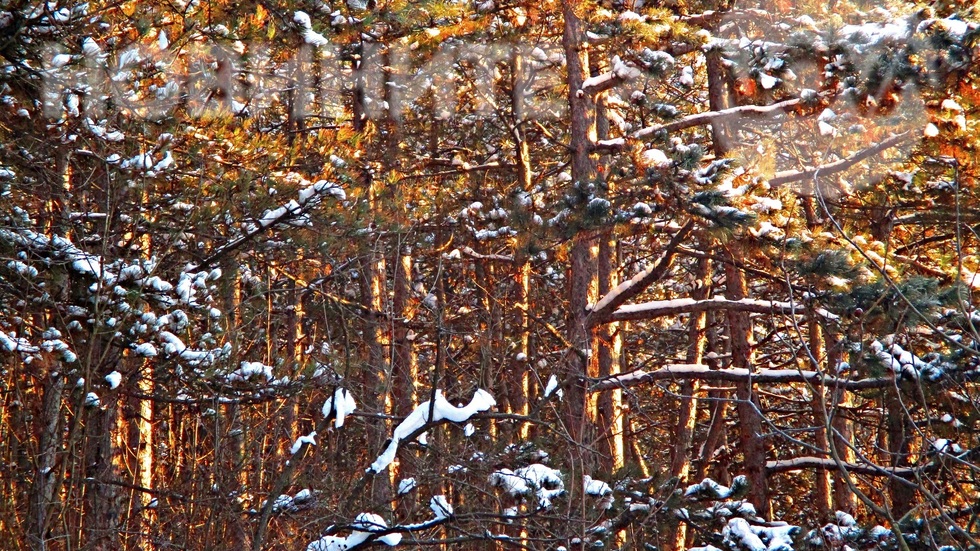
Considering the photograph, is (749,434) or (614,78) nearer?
(614,78)

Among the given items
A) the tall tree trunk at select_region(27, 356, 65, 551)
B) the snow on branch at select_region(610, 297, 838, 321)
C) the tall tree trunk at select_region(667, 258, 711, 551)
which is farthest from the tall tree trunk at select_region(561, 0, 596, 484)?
the tall tree trunk at select_region(27, 356, 65, 551)

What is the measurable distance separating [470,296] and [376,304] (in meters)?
4.48

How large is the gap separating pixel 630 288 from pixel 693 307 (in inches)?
25.9

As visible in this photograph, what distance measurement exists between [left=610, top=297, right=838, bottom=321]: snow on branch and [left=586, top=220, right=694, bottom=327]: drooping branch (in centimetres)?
10

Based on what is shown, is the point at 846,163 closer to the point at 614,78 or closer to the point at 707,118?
the point at 707,118

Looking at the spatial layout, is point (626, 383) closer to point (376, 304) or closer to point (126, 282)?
point (376, 304)

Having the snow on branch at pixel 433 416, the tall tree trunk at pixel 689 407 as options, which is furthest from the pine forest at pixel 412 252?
the tall tree trunk at pixel 689 407

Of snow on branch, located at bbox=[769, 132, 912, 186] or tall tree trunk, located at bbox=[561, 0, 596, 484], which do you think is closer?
snow on branch, located at bbox=[769, 132, 912, 186]

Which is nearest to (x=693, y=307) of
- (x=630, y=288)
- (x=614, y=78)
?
(x=630, y=288)

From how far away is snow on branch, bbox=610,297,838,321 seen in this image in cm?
853

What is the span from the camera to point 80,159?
7.62m

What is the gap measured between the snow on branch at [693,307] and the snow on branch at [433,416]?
14.0 ft

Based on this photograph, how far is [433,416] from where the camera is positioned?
4965 mm

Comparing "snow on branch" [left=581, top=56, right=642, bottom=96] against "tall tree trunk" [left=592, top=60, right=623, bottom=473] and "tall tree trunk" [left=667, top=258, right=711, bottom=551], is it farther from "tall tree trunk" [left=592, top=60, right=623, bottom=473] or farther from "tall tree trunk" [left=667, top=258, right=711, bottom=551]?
"tall tree trunk" [left=667, top=258, right=711, bottom=551]
